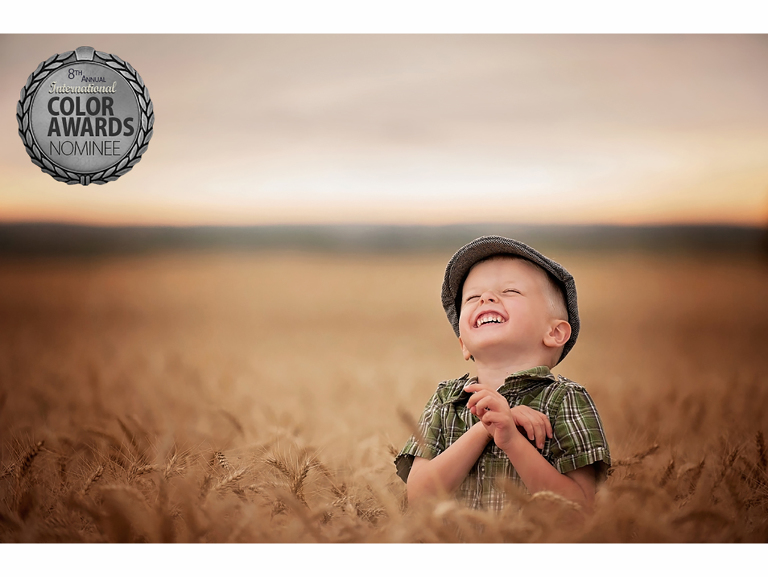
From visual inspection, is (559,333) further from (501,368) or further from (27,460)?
(27,460)

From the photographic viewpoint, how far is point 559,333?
1600mm

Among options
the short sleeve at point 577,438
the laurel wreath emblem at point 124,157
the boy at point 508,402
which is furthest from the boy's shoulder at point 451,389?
the laurel wreath emblem at point 124,157

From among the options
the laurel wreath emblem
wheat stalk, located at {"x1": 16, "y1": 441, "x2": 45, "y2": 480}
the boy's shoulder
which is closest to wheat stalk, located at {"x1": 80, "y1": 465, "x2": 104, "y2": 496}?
wheat stalk, located at {"x1": 16, "y1": 441, "x2": 45, "y2": 480}

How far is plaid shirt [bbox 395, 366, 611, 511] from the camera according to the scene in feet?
4.86

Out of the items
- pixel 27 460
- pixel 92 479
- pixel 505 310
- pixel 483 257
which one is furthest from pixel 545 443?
pixel 27 460

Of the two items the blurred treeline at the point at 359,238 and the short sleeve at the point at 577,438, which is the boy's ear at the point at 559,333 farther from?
the blurred treeline at the point at 359,238

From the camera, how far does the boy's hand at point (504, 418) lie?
1426 millimetres

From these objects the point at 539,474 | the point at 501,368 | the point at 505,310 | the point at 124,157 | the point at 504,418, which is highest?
the point at 124,157

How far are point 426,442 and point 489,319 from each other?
298mm

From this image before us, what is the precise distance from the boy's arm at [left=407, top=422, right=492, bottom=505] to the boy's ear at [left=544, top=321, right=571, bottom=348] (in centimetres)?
25

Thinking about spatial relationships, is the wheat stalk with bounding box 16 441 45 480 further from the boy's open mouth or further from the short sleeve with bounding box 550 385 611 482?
the short sleeve with bounding box 550 385 611 482

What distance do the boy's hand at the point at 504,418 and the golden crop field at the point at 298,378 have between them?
0.34m

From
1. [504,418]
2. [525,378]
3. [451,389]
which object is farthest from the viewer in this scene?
[451,389]

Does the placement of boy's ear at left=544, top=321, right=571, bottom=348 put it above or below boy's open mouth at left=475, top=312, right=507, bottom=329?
below
